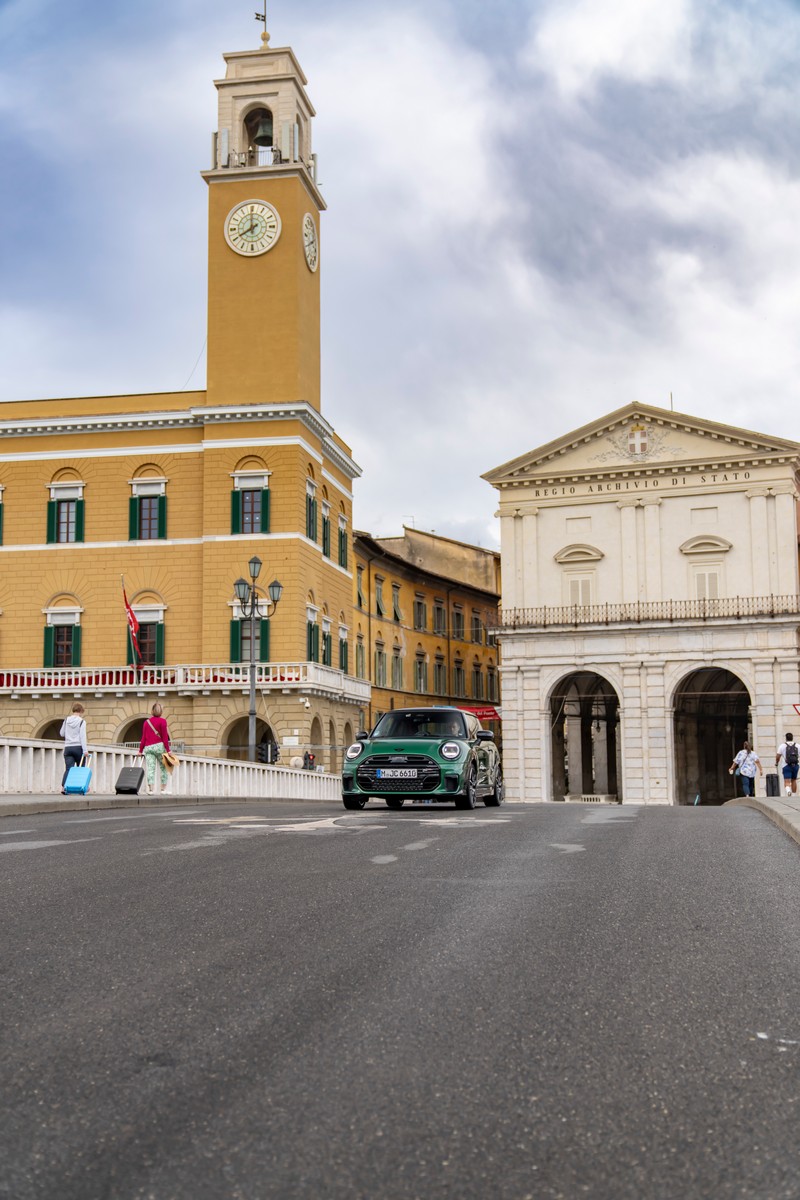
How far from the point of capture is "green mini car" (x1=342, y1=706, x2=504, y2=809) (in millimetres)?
20344

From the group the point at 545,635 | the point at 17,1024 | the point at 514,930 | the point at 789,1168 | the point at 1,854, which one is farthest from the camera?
the point at 545,635

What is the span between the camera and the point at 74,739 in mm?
23984

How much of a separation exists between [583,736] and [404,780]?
1692 inches

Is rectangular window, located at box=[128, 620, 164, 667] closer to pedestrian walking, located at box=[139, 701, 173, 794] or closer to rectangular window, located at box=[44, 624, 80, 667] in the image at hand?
rectangular window, located at box=[44, 624, 80, 667]

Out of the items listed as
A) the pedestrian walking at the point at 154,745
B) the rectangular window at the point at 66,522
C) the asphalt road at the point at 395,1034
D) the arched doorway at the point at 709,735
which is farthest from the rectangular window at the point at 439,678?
the asphalt road at the point at 395,1034

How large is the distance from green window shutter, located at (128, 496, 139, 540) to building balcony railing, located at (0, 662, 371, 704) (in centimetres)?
544

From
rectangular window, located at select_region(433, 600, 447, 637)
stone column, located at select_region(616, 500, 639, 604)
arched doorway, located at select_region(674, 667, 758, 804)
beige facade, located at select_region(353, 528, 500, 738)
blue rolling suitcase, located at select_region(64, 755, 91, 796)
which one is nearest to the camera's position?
blue rolling suitcase, located at select_region(64, 755, 91, 796)

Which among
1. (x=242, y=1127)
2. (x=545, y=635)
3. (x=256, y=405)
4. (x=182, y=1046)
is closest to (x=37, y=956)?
(x=182, y=1046)

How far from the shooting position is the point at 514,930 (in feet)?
23.6

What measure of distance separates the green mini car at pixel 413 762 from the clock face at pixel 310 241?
36.1m

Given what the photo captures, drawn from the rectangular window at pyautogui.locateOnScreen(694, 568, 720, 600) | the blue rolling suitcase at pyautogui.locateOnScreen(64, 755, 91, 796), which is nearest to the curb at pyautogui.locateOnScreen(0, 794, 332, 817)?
the blue rolling suitcase at pyautogui.locateOnScreen(64, 755, 91, 796)

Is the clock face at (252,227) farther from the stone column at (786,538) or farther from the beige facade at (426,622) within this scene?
the stone column at (786,538)

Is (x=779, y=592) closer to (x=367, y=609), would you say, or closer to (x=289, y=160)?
(x=367, y=609)

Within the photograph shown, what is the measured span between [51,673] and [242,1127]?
4877 cm
